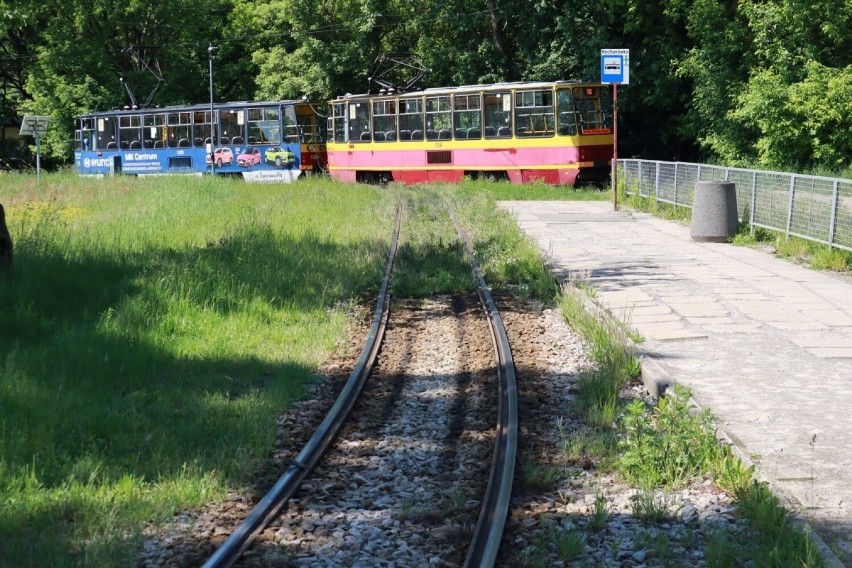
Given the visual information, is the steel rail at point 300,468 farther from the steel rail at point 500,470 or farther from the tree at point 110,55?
the tree at point 110,55

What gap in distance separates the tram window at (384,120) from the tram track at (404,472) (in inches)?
1009

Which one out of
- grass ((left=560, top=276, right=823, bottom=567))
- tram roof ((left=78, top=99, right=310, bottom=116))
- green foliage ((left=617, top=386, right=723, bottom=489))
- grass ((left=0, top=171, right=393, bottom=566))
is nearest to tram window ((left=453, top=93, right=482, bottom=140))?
tram roof ((left=78, top=99, right=310, bottom=116))

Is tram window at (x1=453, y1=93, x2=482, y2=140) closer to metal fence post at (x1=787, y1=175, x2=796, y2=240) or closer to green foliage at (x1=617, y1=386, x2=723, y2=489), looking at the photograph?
metal fence post at (x1=787, y1=175, x2=796, y2=240)

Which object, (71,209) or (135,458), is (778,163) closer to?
(71,209)

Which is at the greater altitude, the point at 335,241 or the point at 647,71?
the point at 647,71

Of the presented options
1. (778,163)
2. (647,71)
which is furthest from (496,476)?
(647,71)

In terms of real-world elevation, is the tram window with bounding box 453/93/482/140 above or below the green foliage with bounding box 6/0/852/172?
below

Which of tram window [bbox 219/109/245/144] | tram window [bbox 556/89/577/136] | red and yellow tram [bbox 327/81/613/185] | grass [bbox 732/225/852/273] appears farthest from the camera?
tram window [bbox 219/109/245/144]

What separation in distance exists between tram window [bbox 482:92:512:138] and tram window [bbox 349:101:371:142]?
551cm

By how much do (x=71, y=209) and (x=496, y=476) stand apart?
724 inches

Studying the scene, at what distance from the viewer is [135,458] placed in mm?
6453

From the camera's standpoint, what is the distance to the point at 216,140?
41.8 m

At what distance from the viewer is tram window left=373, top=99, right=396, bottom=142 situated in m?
35.1

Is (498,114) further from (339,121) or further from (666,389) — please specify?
(666,389)
